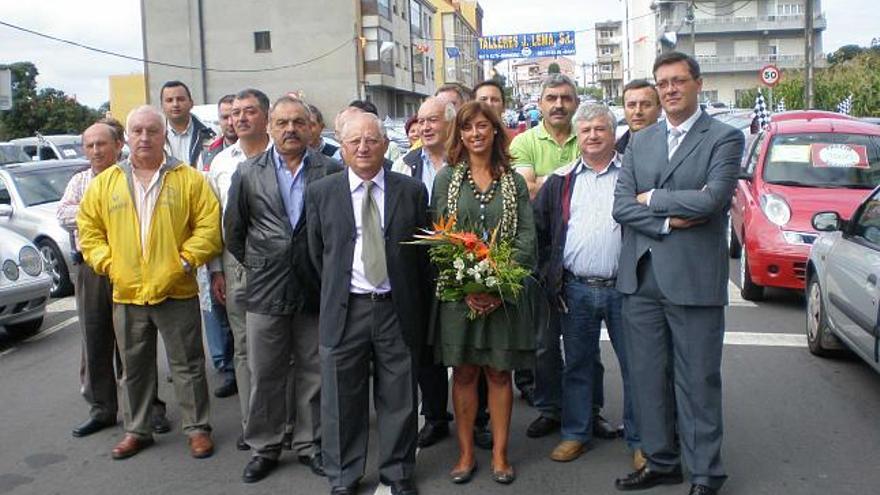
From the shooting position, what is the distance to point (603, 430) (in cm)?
550

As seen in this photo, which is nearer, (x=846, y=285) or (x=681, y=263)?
(x=681, y=263)

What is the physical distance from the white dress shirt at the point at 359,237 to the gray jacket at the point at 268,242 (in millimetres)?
364

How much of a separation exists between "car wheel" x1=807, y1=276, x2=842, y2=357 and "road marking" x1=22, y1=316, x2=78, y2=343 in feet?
23.9

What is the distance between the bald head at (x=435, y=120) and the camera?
5590mm

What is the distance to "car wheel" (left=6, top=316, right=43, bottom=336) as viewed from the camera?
918 cm

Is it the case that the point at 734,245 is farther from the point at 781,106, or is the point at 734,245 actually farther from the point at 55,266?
the point at 781,106

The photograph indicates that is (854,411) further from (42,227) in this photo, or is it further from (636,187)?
(42,227)

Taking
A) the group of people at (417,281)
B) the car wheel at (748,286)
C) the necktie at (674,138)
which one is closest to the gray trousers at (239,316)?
the group of people at (417,281)

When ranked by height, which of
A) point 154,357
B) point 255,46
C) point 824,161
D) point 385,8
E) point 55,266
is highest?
point 385,8

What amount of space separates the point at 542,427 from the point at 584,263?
119 centimetres

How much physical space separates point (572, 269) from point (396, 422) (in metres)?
1.32

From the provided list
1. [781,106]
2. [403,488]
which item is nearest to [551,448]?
[403,488]

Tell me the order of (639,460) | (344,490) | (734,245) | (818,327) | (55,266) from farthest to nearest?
(734,245) → (55,266) → (818,327) → (639,460) → (344,490)

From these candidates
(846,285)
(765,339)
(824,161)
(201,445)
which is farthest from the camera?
(824,161)
